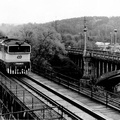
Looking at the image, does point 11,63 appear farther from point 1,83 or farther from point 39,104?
point 39,104

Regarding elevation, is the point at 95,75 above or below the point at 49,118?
below

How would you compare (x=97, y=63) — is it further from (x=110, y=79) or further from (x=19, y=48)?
(x=110, y=79)

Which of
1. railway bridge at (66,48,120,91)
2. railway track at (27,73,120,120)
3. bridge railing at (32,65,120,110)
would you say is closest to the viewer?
railway track at (27,73,120,120)

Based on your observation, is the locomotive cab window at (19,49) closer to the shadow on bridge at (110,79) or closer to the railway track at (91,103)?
the railway track at (91,103)

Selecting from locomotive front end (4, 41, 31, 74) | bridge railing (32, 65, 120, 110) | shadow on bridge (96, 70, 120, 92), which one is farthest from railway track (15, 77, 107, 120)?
shadow on bridge (96, 70, 120, 92)

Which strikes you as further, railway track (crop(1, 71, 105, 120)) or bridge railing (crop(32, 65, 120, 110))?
bridge railing (crop(32, 65, 120, 110))

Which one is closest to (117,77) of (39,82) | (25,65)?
(39,82)

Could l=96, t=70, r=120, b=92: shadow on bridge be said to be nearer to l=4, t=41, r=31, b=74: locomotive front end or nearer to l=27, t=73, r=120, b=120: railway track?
l=27, t=73, r=120, b=120: railway track

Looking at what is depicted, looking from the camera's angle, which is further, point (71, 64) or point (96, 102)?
point (71, 64)
